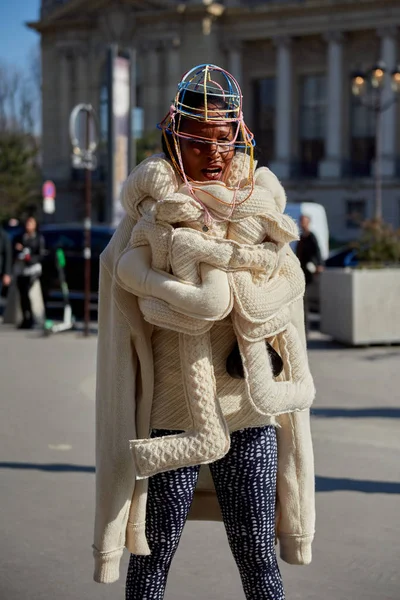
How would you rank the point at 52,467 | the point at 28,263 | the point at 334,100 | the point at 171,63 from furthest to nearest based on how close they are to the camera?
1. the point at 171,63
2. the point at 334,100
3. the point at 28,263
4. the point at 52,467

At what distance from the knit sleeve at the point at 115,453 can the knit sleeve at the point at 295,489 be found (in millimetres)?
428

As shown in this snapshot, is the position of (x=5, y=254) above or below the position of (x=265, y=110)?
below

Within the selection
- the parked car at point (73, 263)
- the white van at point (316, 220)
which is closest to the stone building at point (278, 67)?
the white van at point (316, 220)

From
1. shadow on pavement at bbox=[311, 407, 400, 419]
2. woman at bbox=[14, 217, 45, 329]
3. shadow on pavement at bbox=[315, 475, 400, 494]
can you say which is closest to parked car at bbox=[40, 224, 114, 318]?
woman at bbox=[14, 217, 45, 329]

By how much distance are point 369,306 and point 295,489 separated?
1007cm

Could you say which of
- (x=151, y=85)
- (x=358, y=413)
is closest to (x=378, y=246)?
(x=358, y=413)

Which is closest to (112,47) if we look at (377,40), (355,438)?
(355,438)

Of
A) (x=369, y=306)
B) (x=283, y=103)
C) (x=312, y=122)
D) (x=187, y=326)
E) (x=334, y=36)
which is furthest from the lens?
(x=312, y=122)

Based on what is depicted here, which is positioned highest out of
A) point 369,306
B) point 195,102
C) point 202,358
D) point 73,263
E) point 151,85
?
point 151,85

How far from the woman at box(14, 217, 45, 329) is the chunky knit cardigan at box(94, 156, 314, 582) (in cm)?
1300

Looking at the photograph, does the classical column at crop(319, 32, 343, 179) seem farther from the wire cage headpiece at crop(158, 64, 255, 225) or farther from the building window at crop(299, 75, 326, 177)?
the wire cage headpiece at crop(158, 64, 255, 225)

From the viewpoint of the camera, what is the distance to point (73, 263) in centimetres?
1836

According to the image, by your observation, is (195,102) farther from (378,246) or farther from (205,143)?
(378,246)

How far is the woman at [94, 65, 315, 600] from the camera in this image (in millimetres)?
2824
